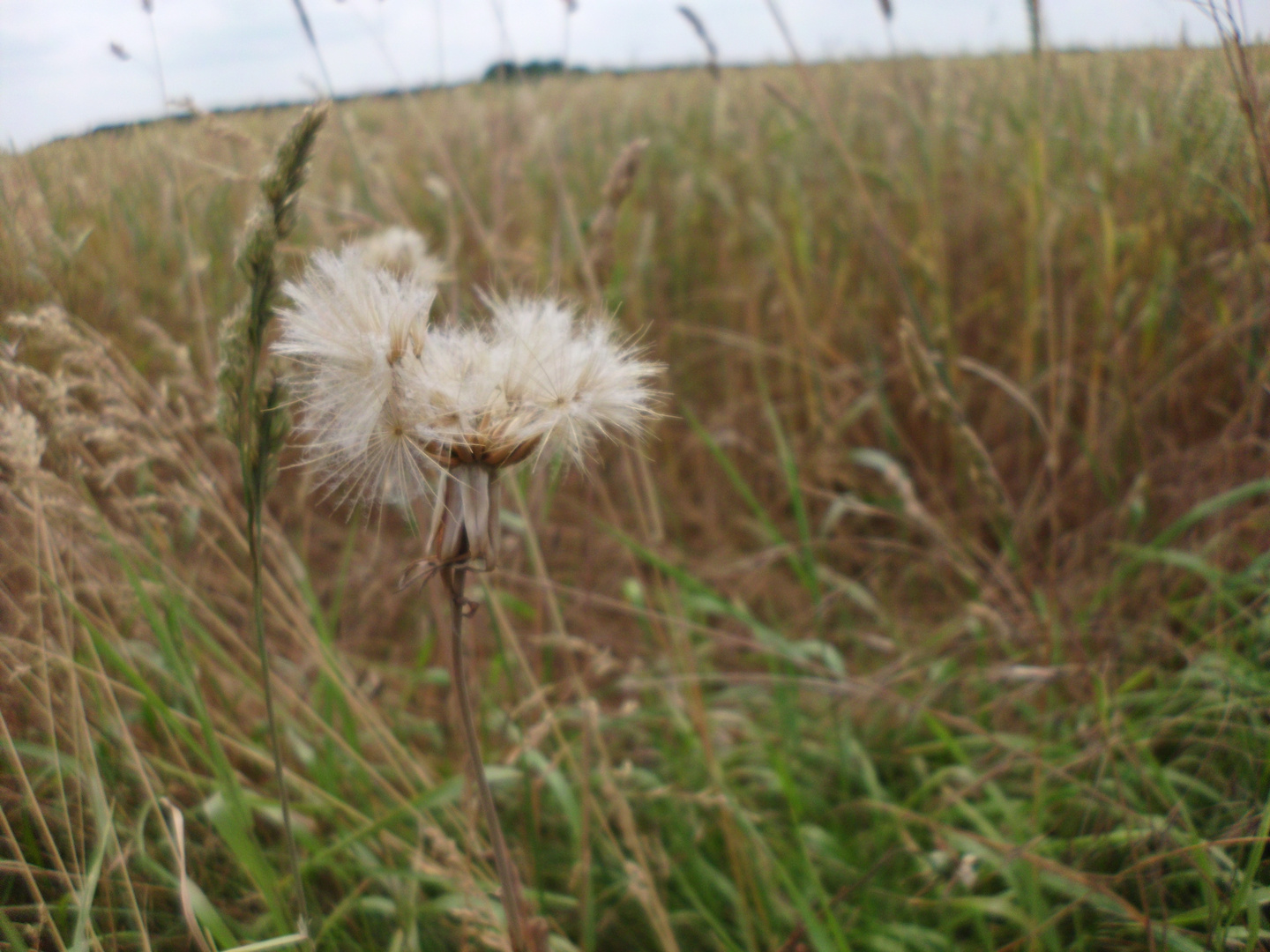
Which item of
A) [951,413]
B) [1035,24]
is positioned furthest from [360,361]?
[1035,24]

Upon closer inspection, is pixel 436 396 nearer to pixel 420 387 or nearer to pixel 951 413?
pixel 420 387

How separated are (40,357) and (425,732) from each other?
1033 millimetres

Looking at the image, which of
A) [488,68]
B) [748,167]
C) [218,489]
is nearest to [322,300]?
[218,489]

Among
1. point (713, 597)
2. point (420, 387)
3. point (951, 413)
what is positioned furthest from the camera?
point (713, 597)

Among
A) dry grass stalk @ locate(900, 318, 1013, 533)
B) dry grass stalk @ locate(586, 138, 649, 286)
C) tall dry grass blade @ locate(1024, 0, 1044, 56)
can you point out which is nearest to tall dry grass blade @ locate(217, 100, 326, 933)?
dry grass stalk @ locate(586, 138, 649, 286)

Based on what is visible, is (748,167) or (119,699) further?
(748,167)

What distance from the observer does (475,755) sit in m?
0.63

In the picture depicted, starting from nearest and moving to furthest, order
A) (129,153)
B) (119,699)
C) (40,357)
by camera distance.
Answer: (40,357), (119,699), (129,153)

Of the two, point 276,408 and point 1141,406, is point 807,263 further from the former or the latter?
point 276,408

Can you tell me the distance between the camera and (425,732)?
5.65 feet

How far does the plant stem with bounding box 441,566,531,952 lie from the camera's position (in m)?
0.61

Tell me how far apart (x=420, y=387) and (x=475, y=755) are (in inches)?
11.9

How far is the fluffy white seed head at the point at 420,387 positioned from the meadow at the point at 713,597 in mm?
68

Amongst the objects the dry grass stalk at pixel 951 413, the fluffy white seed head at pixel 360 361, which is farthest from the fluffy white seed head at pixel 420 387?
the dry grass stalk at pixel 951 413
